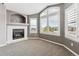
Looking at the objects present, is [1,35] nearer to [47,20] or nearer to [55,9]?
[47,20]

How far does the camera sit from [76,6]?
2639 mm

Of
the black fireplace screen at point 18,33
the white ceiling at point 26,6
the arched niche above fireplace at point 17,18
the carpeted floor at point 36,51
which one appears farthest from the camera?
the arched niche above fireplace at point 17,18

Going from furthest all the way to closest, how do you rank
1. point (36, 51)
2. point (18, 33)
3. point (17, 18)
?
point (17, 18), point (18, 33), point (36, 51)

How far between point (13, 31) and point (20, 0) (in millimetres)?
3507

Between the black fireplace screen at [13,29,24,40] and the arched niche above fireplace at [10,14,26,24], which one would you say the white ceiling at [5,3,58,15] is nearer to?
the arched niche above fireplace at [10,14,26,24]

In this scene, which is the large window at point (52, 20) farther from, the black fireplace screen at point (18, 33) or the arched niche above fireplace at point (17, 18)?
the arched niche above fireplace at point (17, 18)

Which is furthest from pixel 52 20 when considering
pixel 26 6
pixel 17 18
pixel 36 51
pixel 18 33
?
pixel 17 18

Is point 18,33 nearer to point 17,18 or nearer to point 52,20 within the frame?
point 17,18

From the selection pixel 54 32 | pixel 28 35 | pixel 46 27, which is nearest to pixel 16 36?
pixel 28 35

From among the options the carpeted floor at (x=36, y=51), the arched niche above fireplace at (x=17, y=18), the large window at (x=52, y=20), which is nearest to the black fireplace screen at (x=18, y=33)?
the arched niche above fireplace at (x=17, y=18)

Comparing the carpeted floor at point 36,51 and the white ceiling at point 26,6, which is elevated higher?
the white ceiling at point 26,6

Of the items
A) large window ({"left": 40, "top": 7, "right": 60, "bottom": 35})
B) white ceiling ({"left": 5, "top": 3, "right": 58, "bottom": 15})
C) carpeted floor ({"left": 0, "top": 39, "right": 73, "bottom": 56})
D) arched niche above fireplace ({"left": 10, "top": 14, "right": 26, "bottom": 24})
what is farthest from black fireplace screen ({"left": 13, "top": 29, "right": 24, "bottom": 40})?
large window ({"left": 40, "top": 7, "right": 60, "bottom": 35})

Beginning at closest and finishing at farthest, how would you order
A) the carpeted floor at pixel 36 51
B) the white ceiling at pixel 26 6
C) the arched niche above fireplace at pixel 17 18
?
the carpeted floor at pixel 36 51 → the white ceiling at pixel 26 6 → the arched niche above fireplace at pixel 17 18

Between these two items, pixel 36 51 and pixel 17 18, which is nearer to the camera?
pixel 36 51
